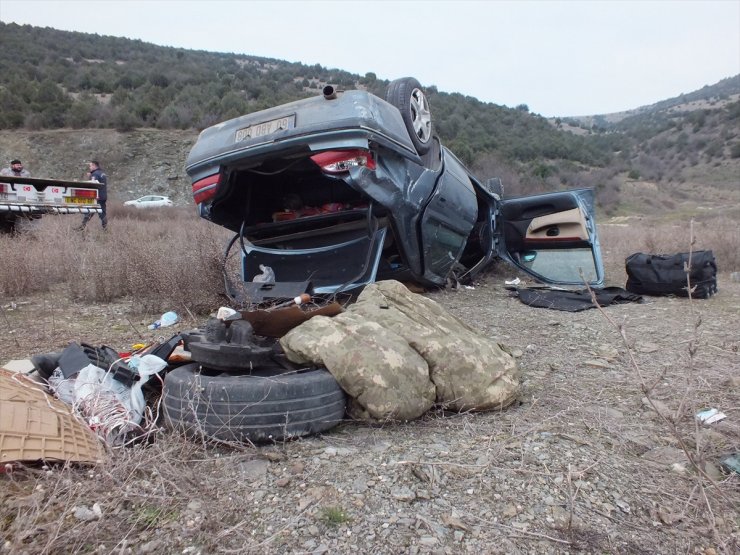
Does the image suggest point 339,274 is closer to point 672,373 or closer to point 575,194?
point 672,373

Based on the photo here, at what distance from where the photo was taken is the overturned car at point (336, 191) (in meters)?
3.62

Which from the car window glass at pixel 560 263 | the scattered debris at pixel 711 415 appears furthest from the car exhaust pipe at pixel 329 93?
the car window glass at pixel 560 263

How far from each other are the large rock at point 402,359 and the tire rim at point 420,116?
2.33 meters

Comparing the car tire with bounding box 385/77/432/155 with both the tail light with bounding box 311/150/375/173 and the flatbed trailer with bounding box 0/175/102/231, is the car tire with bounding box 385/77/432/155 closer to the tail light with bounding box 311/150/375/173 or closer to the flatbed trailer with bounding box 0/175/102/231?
the tail light with bounding box 311/150/375/173

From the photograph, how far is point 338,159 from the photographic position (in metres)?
3.59

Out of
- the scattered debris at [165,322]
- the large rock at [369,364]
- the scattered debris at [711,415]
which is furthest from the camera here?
the scattered debris at [165,322]

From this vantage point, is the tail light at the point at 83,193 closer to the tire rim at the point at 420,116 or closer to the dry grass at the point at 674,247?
the tire rim at the point at 420,116

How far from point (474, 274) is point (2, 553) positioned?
5.76 metres

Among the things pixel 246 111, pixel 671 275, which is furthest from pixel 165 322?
pixel 246 111

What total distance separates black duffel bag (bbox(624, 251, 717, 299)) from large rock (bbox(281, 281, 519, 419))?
4255 millimetres

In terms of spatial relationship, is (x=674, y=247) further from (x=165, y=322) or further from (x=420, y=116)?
(x=165, y=322)

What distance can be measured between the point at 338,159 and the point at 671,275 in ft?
14.6

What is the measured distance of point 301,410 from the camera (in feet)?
6.55

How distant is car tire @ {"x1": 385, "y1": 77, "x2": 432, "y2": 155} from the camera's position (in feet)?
14.5
